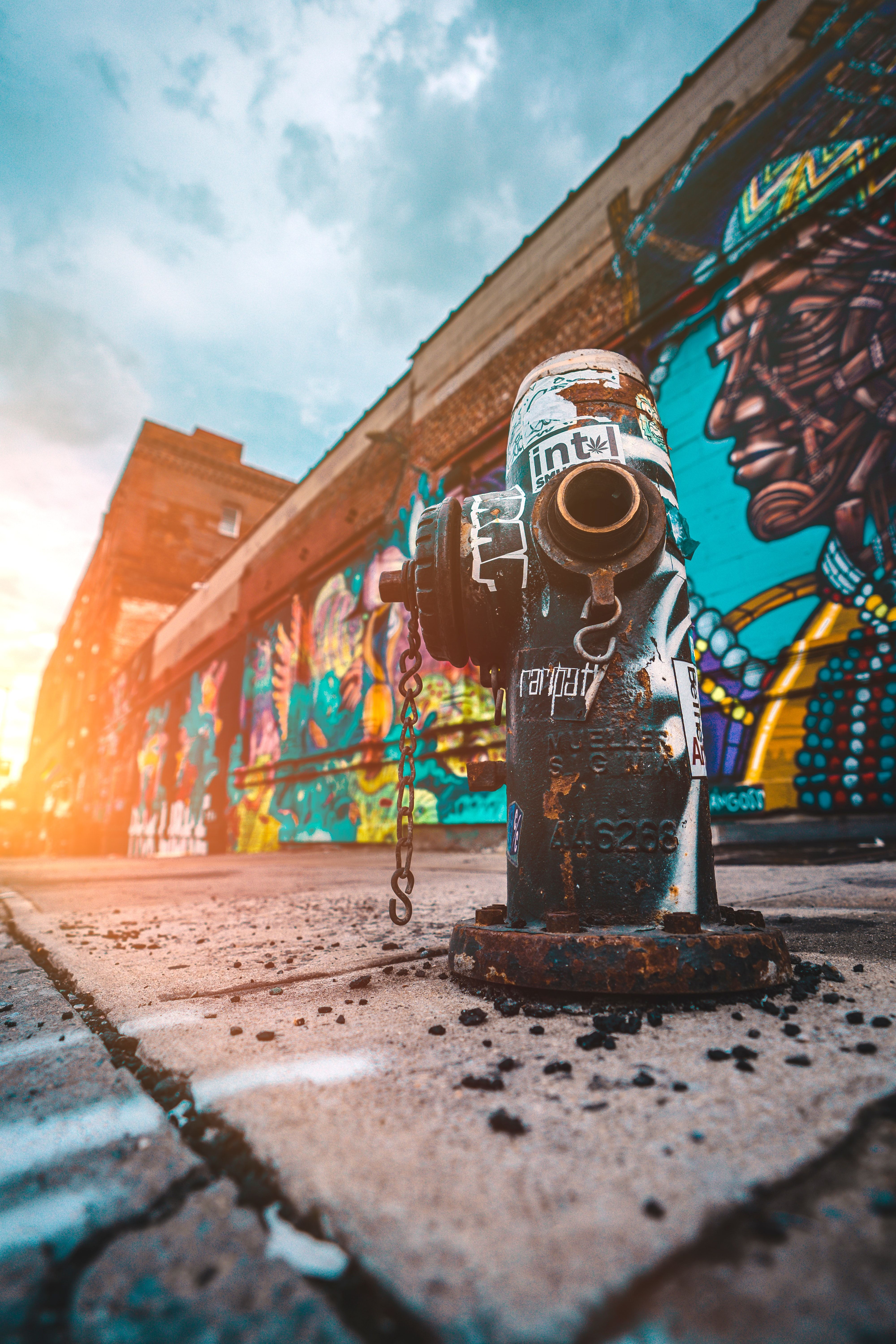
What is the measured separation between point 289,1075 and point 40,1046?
445 mm

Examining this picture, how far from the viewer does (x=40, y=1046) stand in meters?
0.94

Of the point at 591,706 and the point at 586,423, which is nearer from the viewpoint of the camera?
the point at 591,706

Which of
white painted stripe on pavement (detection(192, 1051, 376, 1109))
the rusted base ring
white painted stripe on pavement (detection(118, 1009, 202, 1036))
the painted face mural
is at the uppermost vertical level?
the painted face mural

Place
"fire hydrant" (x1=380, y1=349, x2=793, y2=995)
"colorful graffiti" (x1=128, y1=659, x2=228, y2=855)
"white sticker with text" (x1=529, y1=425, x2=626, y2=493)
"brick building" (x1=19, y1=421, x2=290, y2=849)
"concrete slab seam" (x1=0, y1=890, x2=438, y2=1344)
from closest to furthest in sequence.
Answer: "concrete slab seam" (x1=0, y1=890, x2=438, y2=1344) → "fire hydrant" (x1=380, y1=349, x2=793, y2=995) → "white sticker with text" (x1=529, y1=425, x2=626, y2=493) → "colorful graffiti" (x1=128, y1=659, x2=228, y2=855) → "brick building" (x1=19, y1=421, x2=290, y2=849)

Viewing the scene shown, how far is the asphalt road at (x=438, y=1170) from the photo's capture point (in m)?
0.43

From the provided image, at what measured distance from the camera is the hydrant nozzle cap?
1.63m

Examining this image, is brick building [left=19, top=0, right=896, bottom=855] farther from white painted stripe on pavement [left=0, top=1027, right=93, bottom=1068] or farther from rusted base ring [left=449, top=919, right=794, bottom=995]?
white painted stripe on pavement [left=0, top=1027, right=93, bottom=1068]

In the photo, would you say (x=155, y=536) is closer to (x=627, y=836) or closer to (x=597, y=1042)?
(x=627, y=836)

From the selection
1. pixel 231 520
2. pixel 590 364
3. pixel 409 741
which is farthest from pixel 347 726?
pixel 231 520

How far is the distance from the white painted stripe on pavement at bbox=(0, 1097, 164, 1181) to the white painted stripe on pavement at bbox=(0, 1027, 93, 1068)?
0.74 feet

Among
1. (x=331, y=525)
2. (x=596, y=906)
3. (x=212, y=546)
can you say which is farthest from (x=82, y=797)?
(x=596, y=906)

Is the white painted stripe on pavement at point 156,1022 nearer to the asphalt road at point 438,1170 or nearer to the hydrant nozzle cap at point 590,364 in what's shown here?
the asphalt road at point 438,1170

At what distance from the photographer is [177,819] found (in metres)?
14.6

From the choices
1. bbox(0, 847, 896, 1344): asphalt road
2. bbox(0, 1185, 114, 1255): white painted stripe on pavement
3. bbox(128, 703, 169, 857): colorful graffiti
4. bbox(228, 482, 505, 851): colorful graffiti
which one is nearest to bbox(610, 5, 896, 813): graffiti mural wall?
bbox(228, 482, 505, 851): colorful graffiti
